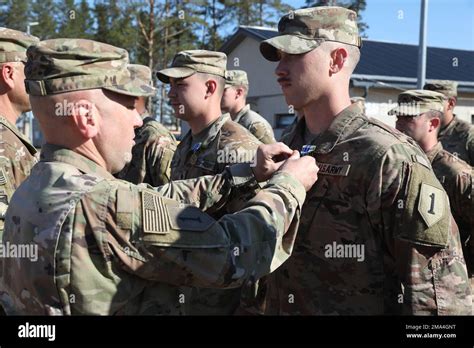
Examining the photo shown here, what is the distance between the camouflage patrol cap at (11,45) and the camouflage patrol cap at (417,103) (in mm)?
3765

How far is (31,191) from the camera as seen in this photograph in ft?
7.04

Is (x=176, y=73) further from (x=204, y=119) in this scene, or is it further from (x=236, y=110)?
(x=236, y=110)

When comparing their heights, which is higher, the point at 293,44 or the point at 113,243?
the point at 293,44

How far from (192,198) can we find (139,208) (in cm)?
117

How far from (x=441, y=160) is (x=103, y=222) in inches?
168

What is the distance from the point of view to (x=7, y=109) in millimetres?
4285

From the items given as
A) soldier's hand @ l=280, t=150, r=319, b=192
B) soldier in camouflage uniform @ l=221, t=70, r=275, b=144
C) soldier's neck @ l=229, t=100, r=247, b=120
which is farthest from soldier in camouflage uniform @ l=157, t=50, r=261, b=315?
soldier's neck @ l=229, t=100, r=247, b=120

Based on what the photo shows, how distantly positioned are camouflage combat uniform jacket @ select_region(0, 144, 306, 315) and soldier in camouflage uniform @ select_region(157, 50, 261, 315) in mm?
1681

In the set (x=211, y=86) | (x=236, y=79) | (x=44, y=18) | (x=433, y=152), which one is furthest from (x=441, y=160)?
(x=44, y=18)
